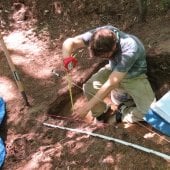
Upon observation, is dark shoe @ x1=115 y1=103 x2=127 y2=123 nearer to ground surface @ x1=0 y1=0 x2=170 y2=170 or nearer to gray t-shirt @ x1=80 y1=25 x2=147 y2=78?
ground surface @ x1=0 y1=0 x2=170 y2=170

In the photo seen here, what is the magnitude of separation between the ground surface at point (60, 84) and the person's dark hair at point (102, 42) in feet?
2.60

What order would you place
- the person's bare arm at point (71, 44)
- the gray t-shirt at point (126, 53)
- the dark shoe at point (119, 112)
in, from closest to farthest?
1. the gray t-shirt at point (126, 53)
2. the person's bare arm at point (71, 44)
3. the dark shoe at point (119, 112)

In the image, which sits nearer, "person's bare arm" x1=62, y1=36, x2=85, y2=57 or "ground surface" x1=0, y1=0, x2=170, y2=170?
"ground surface" x1=0, y1=0, x2=170, y2=170

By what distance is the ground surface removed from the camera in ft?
12.0

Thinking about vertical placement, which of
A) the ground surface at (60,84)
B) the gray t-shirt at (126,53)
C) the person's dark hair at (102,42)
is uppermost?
the person's dark hair at (102,42)

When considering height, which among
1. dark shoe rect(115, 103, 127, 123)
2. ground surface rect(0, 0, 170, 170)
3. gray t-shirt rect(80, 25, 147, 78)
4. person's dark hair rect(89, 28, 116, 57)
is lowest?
dark shoe rect(115, 103, 127, 123)

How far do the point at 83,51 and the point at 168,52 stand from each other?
115cm

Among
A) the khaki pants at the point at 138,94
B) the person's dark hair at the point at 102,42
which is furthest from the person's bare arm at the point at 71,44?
the khaki pants at the point at 138,94

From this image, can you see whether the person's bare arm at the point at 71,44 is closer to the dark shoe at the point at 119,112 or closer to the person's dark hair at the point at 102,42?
the person's dark hair at the point at 102,42

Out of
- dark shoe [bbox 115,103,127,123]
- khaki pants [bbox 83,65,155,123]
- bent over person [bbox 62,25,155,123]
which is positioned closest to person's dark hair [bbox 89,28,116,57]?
bent over person [bbox 62,25,155,123]

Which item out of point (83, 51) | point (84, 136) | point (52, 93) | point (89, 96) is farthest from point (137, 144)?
point (83, 51)

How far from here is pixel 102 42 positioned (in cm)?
359

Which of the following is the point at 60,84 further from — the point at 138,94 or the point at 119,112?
the point at 138,94

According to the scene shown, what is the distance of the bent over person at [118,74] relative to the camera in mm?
3685
